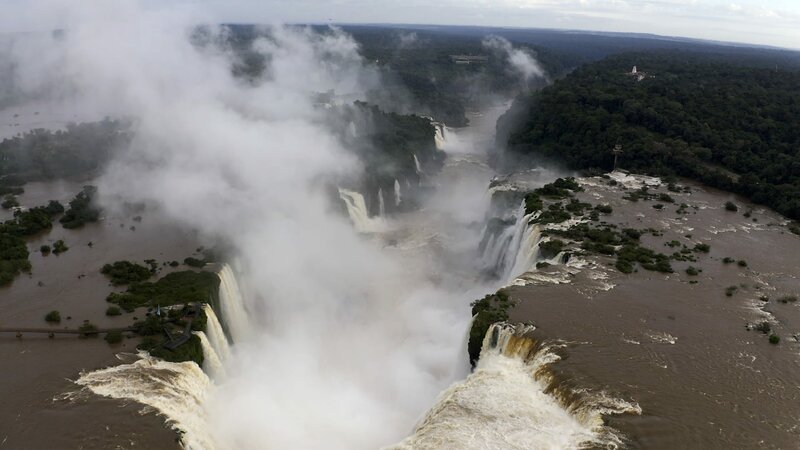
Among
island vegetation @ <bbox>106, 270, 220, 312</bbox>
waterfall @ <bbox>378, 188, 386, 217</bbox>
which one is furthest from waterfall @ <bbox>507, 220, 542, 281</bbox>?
waterfall @ <bbox>378, 188, 386, 217</bbox>

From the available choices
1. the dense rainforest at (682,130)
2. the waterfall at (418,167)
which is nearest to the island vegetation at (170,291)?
the waterfall at (418,167)

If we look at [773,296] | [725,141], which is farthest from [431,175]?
[773,296]

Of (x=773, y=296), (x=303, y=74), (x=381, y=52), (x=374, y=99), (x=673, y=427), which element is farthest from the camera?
(x=381, y=52)

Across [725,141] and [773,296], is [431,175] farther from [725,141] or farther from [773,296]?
[773,296]

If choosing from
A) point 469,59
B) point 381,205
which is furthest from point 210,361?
point 469,59

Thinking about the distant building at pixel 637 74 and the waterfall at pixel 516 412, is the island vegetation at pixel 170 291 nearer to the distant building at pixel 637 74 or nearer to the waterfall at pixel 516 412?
the waterfall at pixel 516 412

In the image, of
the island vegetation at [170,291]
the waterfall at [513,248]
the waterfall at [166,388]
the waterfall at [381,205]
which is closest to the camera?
the waterfall at [166,388]

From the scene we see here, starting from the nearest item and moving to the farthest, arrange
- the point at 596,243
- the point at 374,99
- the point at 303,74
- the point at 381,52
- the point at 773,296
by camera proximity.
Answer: the point at 773,296
the point at 596,243
the point at 374,99
the point at 303,74
the point at 381,52

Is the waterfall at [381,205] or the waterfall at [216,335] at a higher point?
the waterfall at [381,205]
